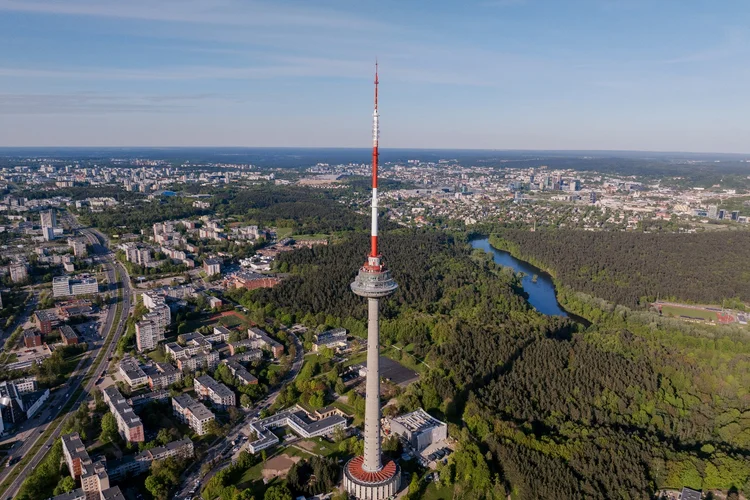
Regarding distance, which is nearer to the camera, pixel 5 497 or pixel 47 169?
pixel 5 497

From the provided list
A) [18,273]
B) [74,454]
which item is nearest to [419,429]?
[74,454]

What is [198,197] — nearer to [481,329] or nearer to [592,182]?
[481,329]

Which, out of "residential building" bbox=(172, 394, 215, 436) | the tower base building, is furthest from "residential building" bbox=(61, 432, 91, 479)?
the tower base building

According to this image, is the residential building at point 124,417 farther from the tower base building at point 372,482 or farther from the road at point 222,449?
the tower base building at point 372,482

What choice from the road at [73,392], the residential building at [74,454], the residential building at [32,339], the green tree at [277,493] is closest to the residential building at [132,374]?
the road at [73,392]

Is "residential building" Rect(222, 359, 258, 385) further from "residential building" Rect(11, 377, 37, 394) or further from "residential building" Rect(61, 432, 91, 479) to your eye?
"residential building" Rect(11, 377, 37, 394)

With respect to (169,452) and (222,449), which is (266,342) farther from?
(169,452)

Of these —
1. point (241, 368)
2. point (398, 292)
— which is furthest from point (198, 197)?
point (241, 368)
